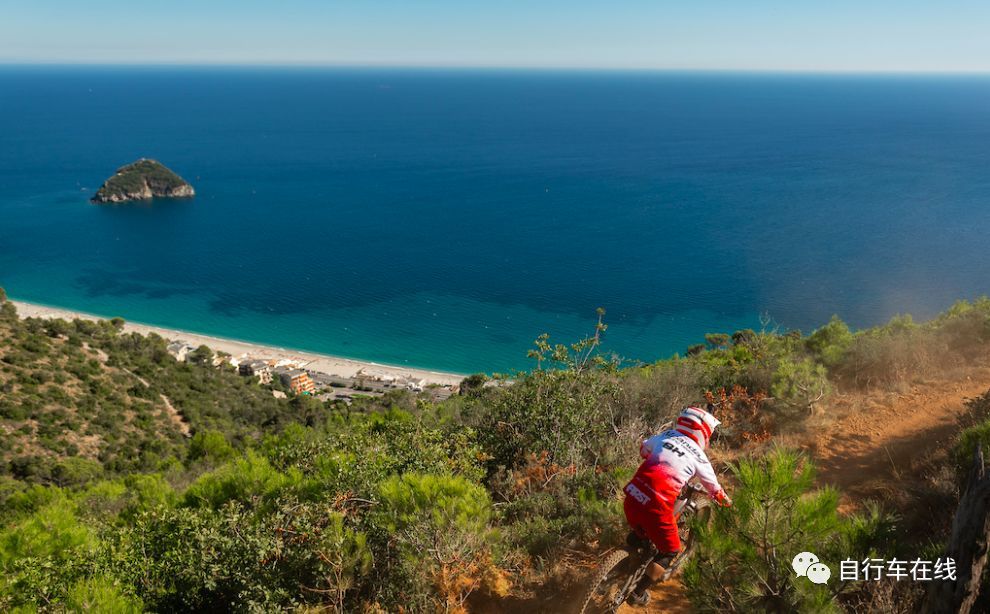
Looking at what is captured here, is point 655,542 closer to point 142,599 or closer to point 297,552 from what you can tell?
point 297,552

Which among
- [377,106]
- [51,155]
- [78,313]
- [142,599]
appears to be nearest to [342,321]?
[78,313]

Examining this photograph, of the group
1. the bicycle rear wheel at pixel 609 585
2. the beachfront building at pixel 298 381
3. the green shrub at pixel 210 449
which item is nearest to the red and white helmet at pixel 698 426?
the bicycle rear wheel at pixel 609 585

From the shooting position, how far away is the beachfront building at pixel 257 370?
108 ft

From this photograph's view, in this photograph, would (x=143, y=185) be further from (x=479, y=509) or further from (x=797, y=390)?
(x=479, y=509)

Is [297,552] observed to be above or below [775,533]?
below

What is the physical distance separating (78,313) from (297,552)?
156ft

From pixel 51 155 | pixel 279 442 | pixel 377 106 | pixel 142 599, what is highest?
pixel 377 106

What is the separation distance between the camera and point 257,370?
33.6m

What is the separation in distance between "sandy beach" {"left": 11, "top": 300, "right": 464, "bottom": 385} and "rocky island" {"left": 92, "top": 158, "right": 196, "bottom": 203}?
3433 cm

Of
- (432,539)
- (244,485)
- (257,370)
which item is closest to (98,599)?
(244,485)

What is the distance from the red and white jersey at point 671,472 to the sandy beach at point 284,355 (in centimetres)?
3060

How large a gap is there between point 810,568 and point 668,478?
0.88 meters

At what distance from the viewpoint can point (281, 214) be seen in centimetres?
6644

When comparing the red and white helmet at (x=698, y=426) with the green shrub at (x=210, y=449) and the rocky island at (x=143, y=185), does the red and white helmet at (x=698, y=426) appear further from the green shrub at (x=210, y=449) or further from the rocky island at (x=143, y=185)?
the rocky island at (x=143, y=185)
